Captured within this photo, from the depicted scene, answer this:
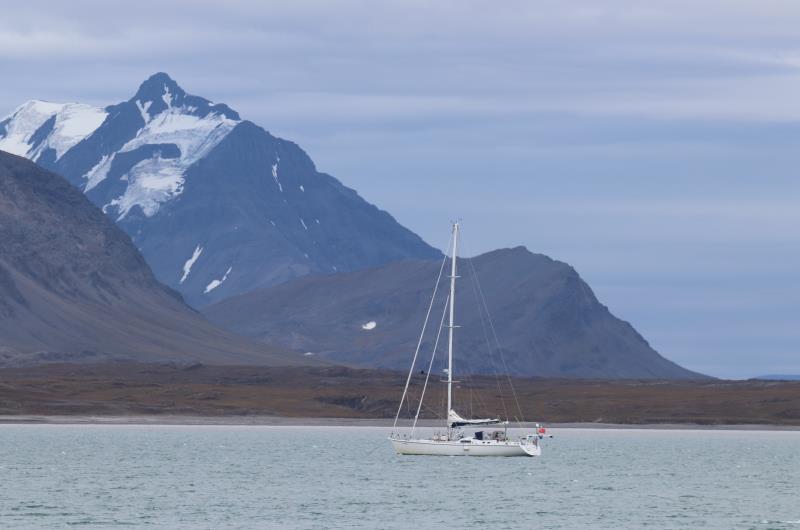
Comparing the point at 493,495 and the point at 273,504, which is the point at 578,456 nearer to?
the point at 493,495

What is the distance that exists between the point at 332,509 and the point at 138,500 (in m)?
11.8

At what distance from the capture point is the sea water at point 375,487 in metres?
88.4

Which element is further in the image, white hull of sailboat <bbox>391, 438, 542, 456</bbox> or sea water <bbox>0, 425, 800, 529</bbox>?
white hull of sailboat <bbox>391, 438, 542, 456</bbox>

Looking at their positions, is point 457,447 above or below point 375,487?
above

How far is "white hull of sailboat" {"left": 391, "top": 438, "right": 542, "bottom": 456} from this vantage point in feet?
460

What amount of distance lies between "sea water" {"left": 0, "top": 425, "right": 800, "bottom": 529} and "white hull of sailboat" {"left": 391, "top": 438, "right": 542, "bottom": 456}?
1115 mm

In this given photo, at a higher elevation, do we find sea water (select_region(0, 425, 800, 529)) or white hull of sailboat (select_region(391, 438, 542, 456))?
white hull of sailboat (select_region(391, 438, 542, 456))

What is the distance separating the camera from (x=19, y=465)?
417 feet

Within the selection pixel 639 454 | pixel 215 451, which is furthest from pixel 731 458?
pixel 215 451

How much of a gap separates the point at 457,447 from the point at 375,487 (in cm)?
3226

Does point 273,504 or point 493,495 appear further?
point 493,495

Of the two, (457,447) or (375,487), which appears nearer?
(375,487)

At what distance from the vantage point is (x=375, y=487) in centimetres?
10900

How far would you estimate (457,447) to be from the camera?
461 feet
